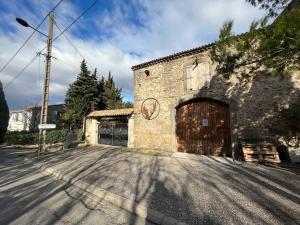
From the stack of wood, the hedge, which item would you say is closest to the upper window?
the stack of wood

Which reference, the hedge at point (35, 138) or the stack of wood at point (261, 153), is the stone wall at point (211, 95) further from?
the hedge at point (35, 138)

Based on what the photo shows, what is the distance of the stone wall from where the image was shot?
8984 mm

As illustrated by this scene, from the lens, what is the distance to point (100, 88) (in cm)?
2853

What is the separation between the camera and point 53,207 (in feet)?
14.0

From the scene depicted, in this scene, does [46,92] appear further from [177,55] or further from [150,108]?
[177,55]

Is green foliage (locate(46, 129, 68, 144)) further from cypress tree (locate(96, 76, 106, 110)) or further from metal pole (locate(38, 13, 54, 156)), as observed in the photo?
cypress tree (locate(96, 76, 106, 110))

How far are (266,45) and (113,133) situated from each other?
41.7 ft

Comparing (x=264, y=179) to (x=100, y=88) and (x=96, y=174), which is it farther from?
(x=100, y=88)

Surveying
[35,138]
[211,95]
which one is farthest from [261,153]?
[35,138]

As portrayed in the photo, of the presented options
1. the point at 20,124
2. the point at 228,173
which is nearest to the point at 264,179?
the point at 228,173

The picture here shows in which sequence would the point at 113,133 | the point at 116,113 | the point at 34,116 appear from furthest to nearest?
the point at 34,116, the point at 113,133, the point at 116,113

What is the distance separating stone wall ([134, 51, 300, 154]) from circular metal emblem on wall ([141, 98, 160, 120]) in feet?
0.73

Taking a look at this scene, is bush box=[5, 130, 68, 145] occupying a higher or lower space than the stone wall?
lower

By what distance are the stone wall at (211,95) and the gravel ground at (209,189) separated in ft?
8.56
